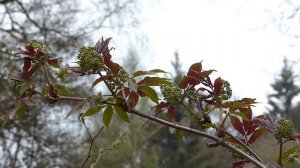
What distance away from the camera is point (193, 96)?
103 centimetres

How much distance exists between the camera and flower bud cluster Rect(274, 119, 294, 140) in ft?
3.25

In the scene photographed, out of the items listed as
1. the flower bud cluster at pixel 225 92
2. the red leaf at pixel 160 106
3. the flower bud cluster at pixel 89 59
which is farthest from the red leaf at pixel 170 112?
the flower bud cluster at pixel 89 59

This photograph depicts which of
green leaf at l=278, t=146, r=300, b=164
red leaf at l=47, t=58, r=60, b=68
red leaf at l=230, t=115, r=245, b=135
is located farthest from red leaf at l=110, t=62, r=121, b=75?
green leaf at l=278, t=146, r=300, b=164

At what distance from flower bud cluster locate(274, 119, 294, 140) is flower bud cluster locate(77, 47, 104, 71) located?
39 cm

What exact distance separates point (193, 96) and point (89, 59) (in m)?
0.25

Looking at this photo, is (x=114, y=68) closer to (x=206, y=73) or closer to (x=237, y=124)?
(x=206, y=73)

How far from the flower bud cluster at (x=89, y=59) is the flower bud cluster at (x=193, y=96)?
0.21m

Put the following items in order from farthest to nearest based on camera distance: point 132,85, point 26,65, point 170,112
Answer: point 170,112
point 26,65
point 132,85

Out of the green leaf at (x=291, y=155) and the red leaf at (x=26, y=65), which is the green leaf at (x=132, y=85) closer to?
the red leaf at (x=26, y=65)

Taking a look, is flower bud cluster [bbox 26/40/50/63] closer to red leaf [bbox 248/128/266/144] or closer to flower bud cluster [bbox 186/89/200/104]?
flower bud cluster [bbox 186/89/200/104]

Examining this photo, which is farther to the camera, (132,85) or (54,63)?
(54,63)

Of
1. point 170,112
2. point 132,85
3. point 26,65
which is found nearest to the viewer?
point 132,85

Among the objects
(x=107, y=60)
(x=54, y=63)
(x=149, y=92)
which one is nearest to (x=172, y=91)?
(x=149, y=92)

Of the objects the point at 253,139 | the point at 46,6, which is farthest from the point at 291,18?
the point at 253,139
